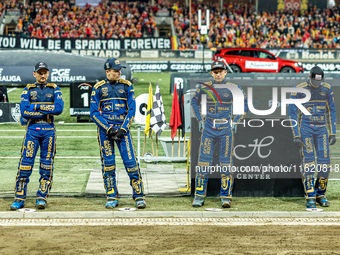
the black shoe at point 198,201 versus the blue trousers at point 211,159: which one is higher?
the blue trousers at point 211,159

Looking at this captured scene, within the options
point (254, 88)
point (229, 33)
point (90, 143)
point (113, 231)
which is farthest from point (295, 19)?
point (113, 231)

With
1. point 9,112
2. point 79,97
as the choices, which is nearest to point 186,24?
point 79,97

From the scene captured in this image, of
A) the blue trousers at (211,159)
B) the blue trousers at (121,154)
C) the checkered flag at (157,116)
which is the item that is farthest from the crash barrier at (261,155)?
the checkered flag at (157,116)

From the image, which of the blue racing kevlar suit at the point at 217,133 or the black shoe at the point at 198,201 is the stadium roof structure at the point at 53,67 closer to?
the blue racing kevlar suit at the point at 217,133

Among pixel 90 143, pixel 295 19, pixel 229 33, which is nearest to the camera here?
pixel 90 143

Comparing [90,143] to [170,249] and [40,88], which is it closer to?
[40,88]

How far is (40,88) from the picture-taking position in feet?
28.2

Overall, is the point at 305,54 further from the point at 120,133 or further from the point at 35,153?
the point at 35,153

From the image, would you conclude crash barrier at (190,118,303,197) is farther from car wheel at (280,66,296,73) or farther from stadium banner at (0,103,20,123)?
car wheel at (280,66,296,73)

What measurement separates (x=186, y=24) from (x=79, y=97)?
3165 centimetres

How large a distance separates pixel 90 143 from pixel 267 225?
8.64m

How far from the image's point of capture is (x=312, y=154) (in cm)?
888

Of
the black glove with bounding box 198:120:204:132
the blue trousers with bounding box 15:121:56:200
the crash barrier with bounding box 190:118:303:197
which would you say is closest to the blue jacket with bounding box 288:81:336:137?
the crash barrier with bounding box 190:118:303:197

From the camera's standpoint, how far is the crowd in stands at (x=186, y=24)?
46219 mm
